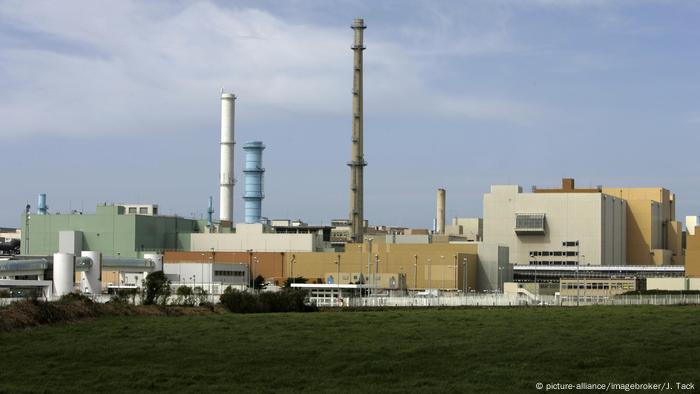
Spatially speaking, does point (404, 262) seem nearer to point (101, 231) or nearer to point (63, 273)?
point (101, 231)

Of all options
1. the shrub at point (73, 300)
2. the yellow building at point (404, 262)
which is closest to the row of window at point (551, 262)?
the yellow building at point (404, 262)

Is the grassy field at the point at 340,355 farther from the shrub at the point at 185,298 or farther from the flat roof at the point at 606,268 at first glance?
the flat roof at the point at 606,268

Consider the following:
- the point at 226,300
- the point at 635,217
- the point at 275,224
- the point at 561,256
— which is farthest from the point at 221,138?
the point at 226,300

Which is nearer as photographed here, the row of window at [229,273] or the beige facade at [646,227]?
the row of window at [229,273]

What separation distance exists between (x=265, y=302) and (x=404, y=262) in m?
83.5

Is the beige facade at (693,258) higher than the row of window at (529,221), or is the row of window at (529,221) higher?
the row of window at (529,221)

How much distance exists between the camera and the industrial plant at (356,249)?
5241 inches

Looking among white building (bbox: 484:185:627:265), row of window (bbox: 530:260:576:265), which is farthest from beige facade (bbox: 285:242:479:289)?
row of window (bbox: 530:260:576:265)

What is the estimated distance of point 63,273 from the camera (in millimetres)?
114688

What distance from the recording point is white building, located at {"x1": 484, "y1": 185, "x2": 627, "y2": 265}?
169m

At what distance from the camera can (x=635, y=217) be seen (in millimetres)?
188000

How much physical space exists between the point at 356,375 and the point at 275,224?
145674 mm

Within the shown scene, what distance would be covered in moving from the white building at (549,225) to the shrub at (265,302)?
105 m

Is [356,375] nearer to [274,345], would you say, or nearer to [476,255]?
[274,345]
